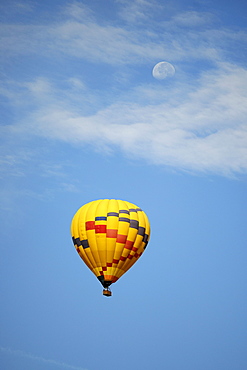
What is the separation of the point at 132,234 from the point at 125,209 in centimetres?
182

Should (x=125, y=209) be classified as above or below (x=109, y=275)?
above

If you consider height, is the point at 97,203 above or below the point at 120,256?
above

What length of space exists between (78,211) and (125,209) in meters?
→ 3.40

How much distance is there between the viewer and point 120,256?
177 ft

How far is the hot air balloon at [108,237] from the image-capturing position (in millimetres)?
53656

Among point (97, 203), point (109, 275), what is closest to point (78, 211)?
point (97, 203)

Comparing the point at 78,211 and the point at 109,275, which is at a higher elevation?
the point at 78,211

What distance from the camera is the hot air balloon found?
53656mm

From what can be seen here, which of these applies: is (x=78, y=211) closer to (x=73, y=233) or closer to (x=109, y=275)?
(x=73, y=233)

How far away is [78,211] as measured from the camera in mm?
55281

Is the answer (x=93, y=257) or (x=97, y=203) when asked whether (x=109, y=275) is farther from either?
(x=97, y=203)

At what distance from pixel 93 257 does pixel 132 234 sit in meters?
3.13

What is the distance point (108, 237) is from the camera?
53.6 m

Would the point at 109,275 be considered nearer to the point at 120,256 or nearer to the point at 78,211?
the point at 120,256
